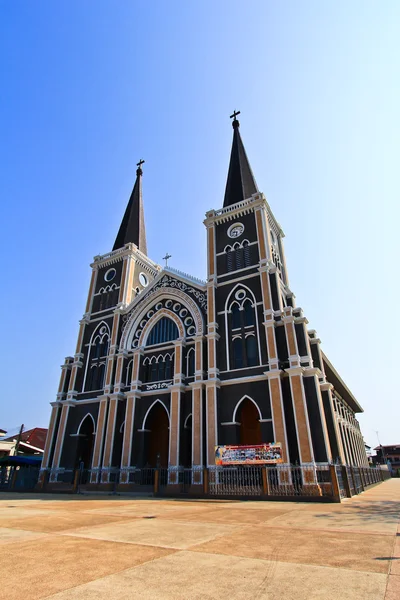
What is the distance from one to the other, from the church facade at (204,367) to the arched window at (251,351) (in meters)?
0.07

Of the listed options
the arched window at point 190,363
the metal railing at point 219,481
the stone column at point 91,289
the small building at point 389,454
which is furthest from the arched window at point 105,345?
the small building at point 389,454

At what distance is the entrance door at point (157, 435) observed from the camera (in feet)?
85.2

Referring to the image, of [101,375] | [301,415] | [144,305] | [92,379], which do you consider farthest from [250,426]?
[92,379]

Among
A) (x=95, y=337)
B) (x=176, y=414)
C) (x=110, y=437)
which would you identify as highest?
(x=95, y=337)

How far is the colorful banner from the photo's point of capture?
18188mm

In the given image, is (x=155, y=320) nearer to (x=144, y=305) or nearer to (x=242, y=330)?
(x=144, y=305)

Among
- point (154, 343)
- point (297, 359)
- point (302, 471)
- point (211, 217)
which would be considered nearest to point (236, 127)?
point (211, 217)

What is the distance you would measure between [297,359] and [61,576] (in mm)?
17996

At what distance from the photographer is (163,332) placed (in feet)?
92.2

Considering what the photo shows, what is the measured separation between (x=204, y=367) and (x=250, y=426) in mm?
5197

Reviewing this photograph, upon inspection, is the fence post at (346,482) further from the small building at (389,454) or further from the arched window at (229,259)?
the small building at (389,454)

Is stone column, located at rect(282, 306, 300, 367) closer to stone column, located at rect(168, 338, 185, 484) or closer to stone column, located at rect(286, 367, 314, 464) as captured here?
stone column, located at rect(286, 367, 314, 464)

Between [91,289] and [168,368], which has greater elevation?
[91,289]

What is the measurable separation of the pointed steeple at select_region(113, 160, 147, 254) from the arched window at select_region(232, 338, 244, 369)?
18.5m
